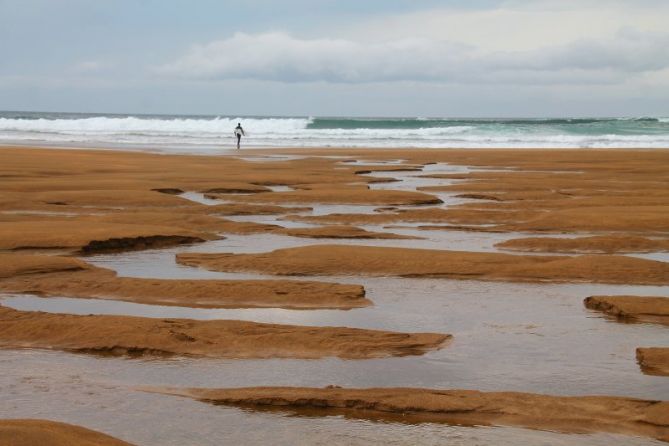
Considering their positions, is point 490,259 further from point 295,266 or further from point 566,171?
point 566,171

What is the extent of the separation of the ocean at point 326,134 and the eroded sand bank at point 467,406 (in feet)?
164

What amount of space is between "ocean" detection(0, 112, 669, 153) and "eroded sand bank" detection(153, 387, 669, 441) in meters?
49.9

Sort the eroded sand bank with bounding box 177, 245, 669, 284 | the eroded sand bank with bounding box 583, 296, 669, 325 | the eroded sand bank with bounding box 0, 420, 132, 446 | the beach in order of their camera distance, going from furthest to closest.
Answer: the eroded sand bank with bounding box 177, 245, 669, 284 < the eroded sand bank with bounding box 583, 296, 669, 325 < the beach < the eroded sand bank with bounding box 0, 420, 132, 446

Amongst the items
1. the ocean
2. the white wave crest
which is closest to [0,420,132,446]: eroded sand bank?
the ocean

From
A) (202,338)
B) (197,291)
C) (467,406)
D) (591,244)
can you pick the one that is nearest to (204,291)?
(197,291)

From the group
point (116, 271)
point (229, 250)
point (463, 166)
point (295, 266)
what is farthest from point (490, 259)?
point (463, 166)

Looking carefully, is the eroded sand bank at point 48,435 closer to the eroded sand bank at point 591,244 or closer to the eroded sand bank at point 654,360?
the eroded sand bank at point 654,360

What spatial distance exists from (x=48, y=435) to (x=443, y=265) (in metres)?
7.70

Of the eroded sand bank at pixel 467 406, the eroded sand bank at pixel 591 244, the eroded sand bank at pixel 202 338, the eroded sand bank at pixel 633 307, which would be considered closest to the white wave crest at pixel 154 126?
the eroded sand bank at pixel 591 244

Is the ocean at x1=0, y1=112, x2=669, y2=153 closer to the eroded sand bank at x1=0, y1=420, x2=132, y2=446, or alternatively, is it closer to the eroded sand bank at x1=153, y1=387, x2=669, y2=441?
the eroded sand bank at x1=153, y1=387, x2=669, y2=441

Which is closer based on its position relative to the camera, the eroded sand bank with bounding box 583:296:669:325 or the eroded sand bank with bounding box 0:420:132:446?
the eroded sand bank with bounding box 0:420:132:446

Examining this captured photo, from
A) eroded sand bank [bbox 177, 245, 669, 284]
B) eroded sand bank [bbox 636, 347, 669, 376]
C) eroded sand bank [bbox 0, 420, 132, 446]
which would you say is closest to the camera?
eroded sand bank [bbox 0, 420, 132, 446]

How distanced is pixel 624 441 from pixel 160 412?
122 inches

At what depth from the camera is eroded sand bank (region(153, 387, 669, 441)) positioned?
6161mm
